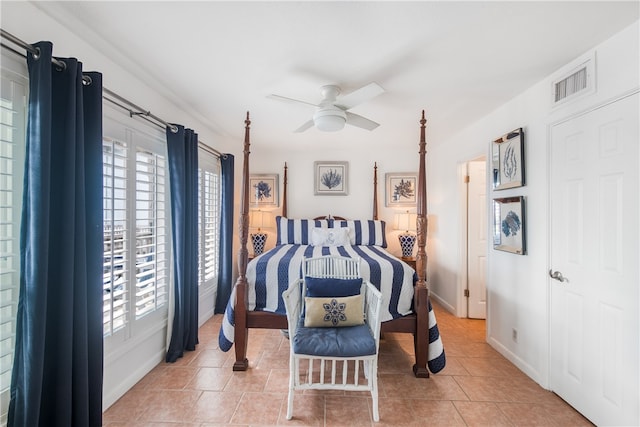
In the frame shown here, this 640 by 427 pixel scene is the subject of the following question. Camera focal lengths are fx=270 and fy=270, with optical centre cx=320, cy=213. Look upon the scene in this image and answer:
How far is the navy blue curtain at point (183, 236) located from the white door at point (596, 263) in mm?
3187

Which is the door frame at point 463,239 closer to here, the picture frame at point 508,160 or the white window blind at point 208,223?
the picture frame at point 508,160

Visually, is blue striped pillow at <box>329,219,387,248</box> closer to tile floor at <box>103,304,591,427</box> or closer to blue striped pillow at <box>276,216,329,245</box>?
blue striped pillow at <box>276,216,329,245</box>

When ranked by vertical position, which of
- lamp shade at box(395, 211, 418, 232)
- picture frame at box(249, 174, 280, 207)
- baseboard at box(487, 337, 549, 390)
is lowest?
baseboard at box(487, 337, 549, 390)

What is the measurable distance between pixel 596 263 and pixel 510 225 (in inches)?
31.6

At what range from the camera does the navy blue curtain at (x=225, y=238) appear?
3.74 m

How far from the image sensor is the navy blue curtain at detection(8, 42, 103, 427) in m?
1.33

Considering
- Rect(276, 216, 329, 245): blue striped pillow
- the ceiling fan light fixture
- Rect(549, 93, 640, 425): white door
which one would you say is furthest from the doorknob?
Rect(276, 216, 329, 245): blue striped pillow

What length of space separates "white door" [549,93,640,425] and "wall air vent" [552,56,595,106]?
0.58 feet

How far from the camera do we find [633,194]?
5.19 ft

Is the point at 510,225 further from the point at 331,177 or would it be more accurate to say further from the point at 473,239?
the point at 331,177

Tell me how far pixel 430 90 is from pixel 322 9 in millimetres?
1372

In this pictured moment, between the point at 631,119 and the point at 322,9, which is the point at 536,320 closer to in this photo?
the point at 631,119

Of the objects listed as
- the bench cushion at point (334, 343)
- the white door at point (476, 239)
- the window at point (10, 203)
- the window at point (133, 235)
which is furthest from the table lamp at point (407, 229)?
the window at point (10, 203)

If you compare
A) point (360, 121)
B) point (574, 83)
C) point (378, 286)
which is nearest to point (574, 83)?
point (574, 83)
